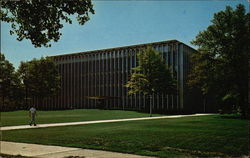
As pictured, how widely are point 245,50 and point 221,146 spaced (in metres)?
24.3

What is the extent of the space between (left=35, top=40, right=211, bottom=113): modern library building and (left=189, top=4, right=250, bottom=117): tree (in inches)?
871

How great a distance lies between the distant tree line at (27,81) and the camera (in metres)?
67.1

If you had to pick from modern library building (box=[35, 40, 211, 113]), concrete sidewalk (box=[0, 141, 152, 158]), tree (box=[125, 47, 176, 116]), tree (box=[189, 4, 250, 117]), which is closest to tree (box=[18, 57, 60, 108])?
modern library building (box=[35, 40, 211, 113])

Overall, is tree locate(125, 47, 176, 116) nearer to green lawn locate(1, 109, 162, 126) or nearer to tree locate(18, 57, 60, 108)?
green lawn locate(1, 109, 162, 126)

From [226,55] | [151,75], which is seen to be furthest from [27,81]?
[226,55]

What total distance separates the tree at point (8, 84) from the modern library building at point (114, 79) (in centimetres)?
1610

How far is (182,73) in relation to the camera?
6259 cm

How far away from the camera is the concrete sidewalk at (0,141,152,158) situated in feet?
30.4

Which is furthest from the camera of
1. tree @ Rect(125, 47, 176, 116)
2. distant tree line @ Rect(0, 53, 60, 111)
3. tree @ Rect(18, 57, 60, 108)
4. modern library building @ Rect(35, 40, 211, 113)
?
tree @ Rect(18, 57, 60, 108)

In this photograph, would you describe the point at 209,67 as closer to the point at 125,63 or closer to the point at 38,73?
the point at 125,63

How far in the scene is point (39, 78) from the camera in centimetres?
6962

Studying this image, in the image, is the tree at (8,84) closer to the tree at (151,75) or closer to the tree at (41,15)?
the tree at (151,75)

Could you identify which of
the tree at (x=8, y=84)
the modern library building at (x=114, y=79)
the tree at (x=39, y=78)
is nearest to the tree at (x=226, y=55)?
the modern library building at (x=114, y=79)

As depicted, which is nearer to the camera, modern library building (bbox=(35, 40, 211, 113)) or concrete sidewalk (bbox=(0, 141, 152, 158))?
concrete sidewalk (bbox=(0, 141, 152, 158))
